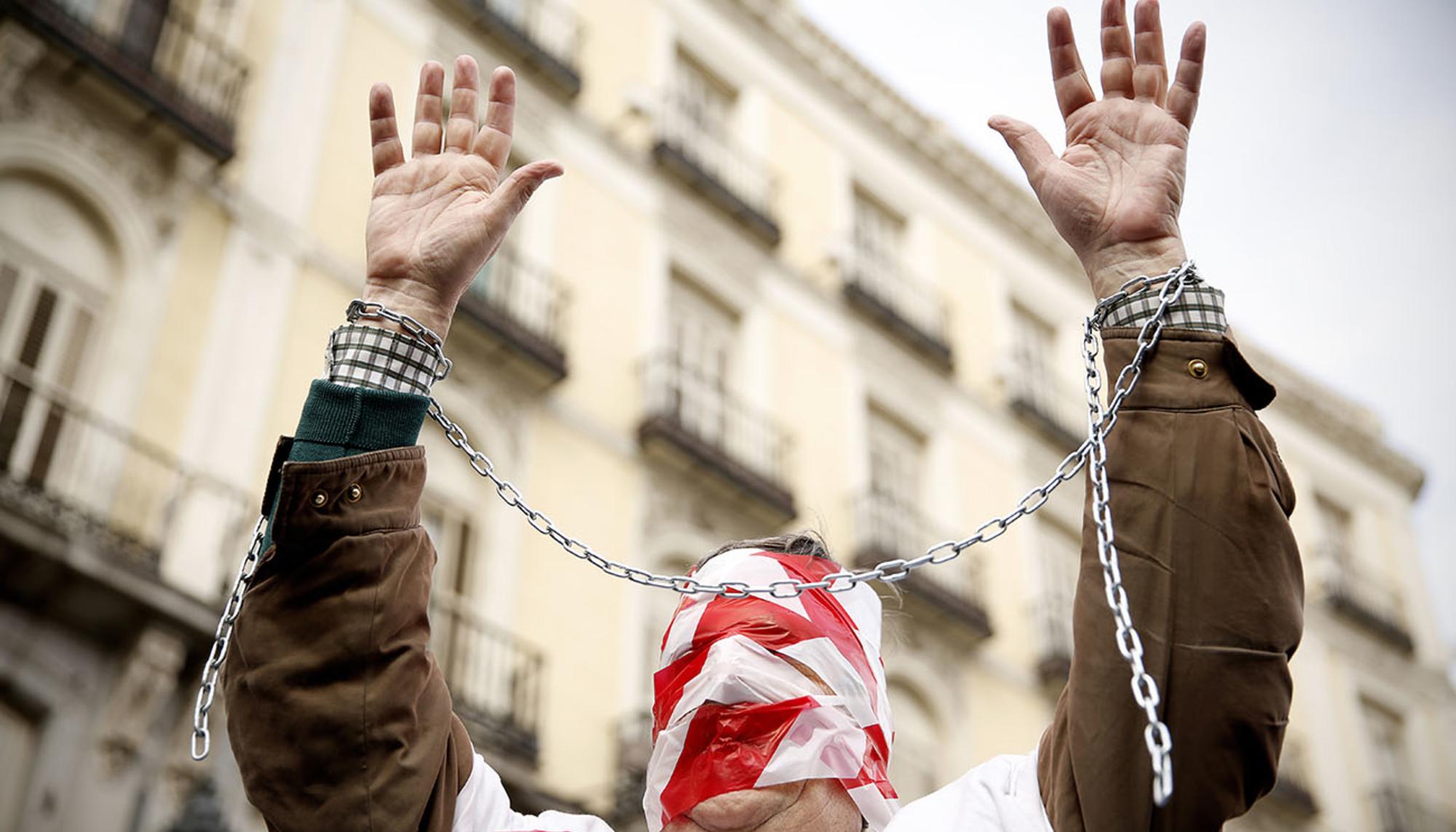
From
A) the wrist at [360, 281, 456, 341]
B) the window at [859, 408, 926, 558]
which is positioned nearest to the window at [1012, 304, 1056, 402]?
the window at [859, 408, 926, 558]

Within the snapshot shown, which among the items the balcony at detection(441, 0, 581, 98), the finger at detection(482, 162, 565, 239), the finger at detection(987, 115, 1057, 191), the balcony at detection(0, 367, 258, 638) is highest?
the balcony at detection(441, 0, 581, 98)

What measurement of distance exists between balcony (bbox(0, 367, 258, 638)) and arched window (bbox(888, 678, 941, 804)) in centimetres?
756

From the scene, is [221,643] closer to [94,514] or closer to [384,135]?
[384,135]

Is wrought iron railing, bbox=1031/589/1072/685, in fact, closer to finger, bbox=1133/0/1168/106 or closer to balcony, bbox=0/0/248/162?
balcony, bbox=0/0/248/162

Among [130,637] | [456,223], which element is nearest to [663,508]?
[130,637]

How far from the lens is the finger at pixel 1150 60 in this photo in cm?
290

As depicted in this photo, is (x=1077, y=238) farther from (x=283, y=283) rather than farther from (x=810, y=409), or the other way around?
(x=810, y=409)

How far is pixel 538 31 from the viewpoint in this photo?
1728 centimetres

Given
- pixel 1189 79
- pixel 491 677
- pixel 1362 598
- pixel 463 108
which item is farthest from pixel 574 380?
pixel 1362 598

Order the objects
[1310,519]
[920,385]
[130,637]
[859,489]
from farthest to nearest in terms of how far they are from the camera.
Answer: [1310,519], [920,385], [859,489], [130,637]

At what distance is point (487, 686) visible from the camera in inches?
512

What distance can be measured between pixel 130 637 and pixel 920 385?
1126cm

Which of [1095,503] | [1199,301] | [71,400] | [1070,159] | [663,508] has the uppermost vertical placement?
[663,508]

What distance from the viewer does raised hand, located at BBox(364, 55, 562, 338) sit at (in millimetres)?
2960
